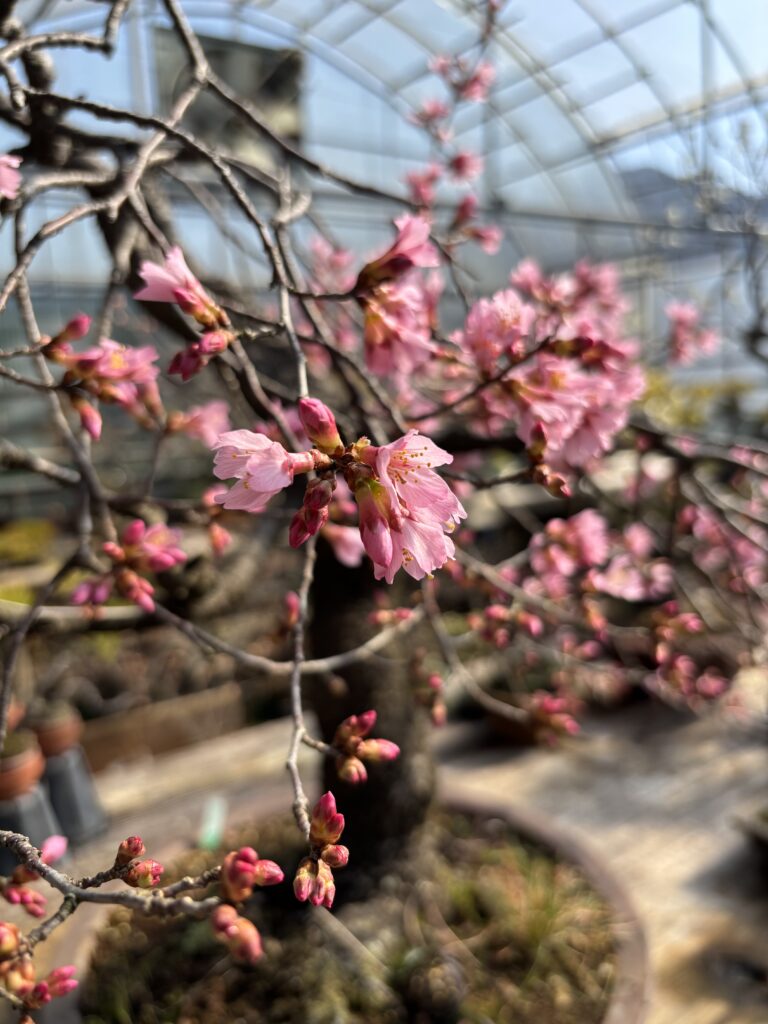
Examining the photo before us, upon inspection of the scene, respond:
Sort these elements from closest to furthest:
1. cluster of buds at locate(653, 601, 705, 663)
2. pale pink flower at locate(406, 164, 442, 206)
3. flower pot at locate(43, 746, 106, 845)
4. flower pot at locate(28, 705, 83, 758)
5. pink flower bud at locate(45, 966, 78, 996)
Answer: pink flower bud at locate(45, 966, 78, 996), cluster of buds at locate(653, 601, 705, 663), pale pink flower at locate(406, 164, 442, 206), flower pot at locate(43, 746, 106, 845), flower pot at locate(28, 705, 83, 758)

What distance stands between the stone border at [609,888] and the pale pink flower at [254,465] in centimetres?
130

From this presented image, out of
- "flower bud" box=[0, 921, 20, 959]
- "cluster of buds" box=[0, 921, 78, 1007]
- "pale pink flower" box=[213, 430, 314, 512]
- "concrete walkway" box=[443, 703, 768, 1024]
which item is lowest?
"concrete walkway" box=[443, 703, 768, 1024]

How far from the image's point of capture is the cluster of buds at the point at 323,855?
60 cm

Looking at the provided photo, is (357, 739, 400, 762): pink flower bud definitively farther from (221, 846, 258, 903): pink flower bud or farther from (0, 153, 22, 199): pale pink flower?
(0, 153, 22, 199): pale pink flower

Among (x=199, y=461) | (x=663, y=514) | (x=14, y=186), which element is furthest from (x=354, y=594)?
(x=199, y=461)

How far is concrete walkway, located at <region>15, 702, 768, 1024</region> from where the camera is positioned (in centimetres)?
200

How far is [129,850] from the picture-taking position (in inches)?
23.4

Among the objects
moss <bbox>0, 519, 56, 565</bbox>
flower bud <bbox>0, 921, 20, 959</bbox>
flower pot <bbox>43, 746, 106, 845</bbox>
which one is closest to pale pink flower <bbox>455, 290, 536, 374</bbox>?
flower bud <bbox>0, 921, 20, 959</bbox>

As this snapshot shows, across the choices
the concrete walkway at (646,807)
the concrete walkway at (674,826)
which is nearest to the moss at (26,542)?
the concrete walkway at (646,807)

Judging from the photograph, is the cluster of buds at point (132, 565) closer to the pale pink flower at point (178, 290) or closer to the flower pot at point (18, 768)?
the pale pink flower at point (178, 290)

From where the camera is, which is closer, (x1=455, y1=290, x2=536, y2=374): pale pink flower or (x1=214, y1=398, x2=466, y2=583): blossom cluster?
(x1=214, y1=398, x2=466, y2=583): blossom cluster

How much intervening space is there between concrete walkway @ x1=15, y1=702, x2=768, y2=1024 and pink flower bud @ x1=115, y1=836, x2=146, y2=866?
109cm

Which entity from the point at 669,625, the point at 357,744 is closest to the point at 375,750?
the point at 357,744

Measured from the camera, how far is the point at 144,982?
1.58 meters
